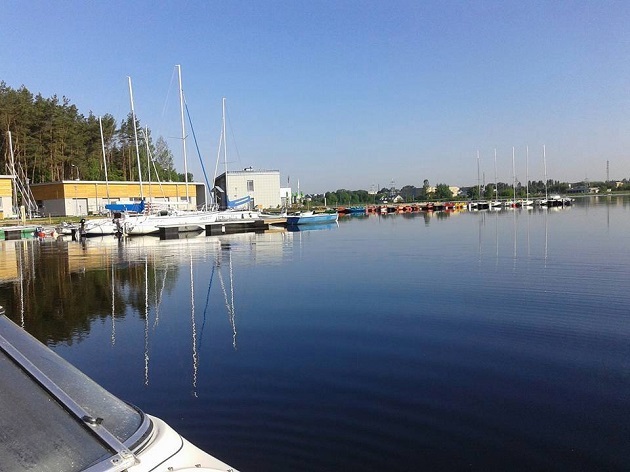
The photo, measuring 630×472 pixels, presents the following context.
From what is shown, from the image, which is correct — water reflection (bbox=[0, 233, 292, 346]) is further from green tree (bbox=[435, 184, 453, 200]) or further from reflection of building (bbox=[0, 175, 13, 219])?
green tree (bbox=[435, 184, 453, 200])

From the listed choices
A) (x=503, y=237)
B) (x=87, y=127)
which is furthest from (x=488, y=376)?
(x=87, y=127)

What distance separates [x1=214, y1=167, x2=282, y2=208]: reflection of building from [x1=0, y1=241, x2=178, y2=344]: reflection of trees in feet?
233

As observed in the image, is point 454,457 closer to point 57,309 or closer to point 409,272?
point 57,309

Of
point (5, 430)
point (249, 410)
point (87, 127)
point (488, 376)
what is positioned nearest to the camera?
point (5, 430)

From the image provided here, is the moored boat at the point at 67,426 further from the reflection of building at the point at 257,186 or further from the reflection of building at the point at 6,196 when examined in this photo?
the reflection of building at the point at 257,186

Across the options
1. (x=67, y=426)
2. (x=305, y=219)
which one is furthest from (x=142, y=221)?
(x=67, y=426)

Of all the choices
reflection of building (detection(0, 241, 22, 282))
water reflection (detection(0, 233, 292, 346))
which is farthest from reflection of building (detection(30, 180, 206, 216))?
water reflection (detection(0, 233, 292, 346))

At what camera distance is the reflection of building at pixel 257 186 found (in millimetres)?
97062

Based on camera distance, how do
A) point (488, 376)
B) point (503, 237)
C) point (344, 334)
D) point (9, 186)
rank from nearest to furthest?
point (488, 376)
point (344, 334)
point (503, 237)
point (9, 186)

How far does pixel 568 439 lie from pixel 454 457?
4.40ft

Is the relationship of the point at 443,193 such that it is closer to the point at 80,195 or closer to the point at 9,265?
the point at 80,195

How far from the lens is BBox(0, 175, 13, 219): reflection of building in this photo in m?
57.3

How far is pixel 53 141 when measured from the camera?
238 ft

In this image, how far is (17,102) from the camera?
228 ft
